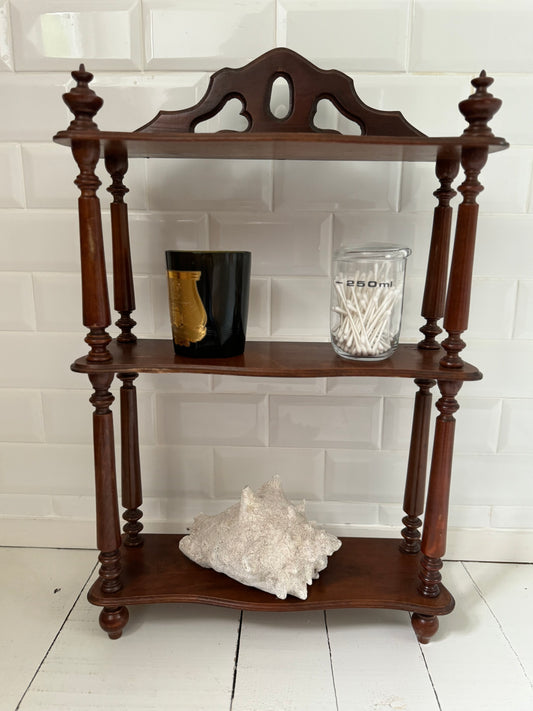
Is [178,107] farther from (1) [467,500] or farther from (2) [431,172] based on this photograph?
(1) [467,500]

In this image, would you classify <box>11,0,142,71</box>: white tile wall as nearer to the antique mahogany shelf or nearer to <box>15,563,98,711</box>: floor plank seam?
the antique mahogany shelf

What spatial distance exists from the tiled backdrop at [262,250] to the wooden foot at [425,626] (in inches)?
9.4

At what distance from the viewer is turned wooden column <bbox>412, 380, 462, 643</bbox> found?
0.75 meters

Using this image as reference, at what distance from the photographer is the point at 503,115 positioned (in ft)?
2.93

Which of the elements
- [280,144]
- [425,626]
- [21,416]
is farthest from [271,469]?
[280,144]

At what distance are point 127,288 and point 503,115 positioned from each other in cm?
67

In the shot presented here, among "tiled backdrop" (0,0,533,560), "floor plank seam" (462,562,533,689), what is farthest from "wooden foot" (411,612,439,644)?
"tiled backdrop" (0,0,533,560)

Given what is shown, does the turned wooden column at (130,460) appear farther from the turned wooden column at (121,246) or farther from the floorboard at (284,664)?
the floorboard at (284,664)

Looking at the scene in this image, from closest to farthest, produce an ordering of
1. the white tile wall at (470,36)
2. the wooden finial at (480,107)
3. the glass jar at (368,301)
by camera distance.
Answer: the wooden finial at (480,107), the glass jar at (368,301), the white tile wall at (470,36)

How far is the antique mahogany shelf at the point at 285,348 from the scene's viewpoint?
68 centimetres

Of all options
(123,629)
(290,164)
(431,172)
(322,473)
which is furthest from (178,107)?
(123,629)

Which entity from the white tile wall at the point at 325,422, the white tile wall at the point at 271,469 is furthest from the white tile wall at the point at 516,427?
the white tile wall at the point at 271,469

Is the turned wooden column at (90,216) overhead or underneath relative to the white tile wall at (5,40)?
underneath

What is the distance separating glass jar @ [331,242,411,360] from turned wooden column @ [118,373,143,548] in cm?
36
